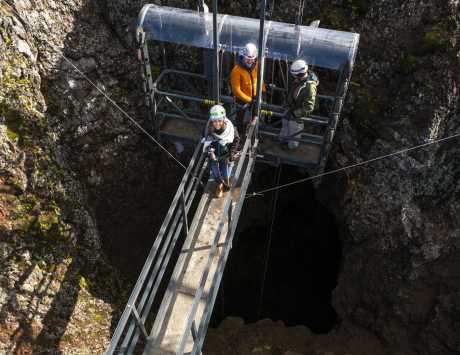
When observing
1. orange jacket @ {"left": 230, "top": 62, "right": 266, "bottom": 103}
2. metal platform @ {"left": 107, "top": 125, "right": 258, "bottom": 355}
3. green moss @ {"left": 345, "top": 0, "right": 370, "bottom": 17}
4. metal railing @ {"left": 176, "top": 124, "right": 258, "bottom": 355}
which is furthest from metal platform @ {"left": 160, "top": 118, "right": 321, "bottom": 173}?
green moss @ {"left": 345, "top": 0, "right": 370, "bottom": 17}

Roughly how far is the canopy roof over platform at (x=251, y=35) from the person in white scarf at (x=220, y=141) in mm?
2053

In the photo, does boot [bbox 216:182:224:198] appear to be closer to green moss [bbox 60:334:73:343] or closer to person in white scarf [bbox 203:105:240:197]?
person in white scarf [bbox 203:105:240:197]

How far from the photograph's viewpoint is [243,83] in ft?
31.7

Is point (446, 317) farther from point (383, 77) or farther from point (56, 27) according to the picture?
point (56, 27)

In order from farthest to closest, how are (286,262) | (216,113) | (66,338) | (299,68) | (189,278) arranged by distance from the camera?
(286,262) < (66,338) < (299,68) < (189,278) < (216,113)

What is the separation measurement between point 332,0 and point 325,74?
2.04 metres

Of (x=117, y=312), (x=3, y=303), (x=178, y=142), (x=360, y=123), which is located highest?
(x=360, y=123)

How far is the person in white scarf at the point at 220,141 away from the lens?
A: 8.41m

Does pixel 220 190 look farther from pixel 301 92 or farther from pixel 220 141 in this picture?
pixel 301 92

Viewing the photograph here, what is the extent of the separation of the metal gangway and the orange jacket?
31cm

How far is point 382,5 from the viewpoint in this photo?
37.2 feet

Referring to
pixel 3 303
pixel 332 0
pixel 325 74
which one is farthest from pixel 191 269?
pixel 332 0

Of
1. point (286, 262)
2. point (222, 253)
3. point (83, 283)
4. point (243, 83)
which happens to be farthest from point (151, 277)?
point (286, 262)

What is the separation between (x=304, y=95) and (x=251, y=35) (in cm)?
186
